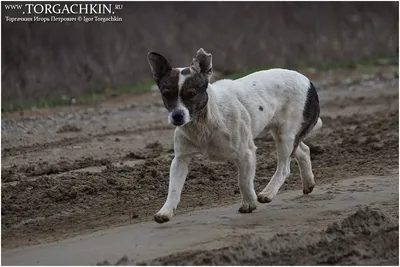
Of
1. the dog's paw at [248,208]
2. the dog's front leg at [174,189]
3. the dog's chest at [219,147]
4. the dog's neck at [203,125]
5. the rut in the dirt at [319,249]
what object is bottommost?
the rut in the dirt at [319,249]

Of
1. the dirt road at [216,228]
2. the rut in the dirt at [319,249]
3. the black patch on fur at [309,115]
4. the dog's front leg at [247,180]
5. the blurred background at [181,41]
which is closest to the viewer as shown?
the rut in the dirt at [319,249]

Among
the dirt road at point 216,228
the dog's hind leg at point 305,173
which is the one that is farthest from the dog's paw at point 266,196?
the dog's hind leg at point 305,173

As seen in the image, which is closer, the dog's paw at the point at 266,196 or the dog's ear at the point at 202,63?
the dog's ear at the point at 202,63

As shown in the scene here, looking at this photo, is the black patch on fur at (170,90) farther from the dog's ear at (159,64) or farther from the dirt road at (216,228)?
the dirt road at (216,228)

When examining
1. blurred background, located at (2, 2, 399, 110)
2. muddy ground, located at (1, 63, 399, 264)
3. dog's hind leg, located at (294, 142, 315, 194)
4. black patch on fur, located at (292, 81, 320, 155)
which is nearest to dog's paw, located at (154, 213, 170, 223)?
muddy ground, located at (1, 63, 399, 264)

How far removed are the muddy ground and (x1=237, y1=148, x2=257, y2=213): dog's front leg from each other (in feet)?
1.89

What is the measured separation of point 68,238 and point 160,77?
162 centimetres

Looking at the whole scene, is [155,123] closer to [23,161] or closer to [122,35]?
[23,161]

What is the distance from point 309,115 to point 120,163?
275 centimetres

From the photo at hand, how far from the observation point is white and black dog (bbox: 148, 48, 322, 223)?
748 centimetres

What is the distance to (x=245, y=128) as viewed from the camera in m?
7.89

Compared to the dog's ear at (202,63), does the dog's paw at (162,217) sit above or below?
below

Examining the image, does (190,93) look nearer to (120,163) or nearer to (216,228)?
(216,228)

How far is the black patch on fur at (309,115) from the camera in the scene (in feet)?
28.5
